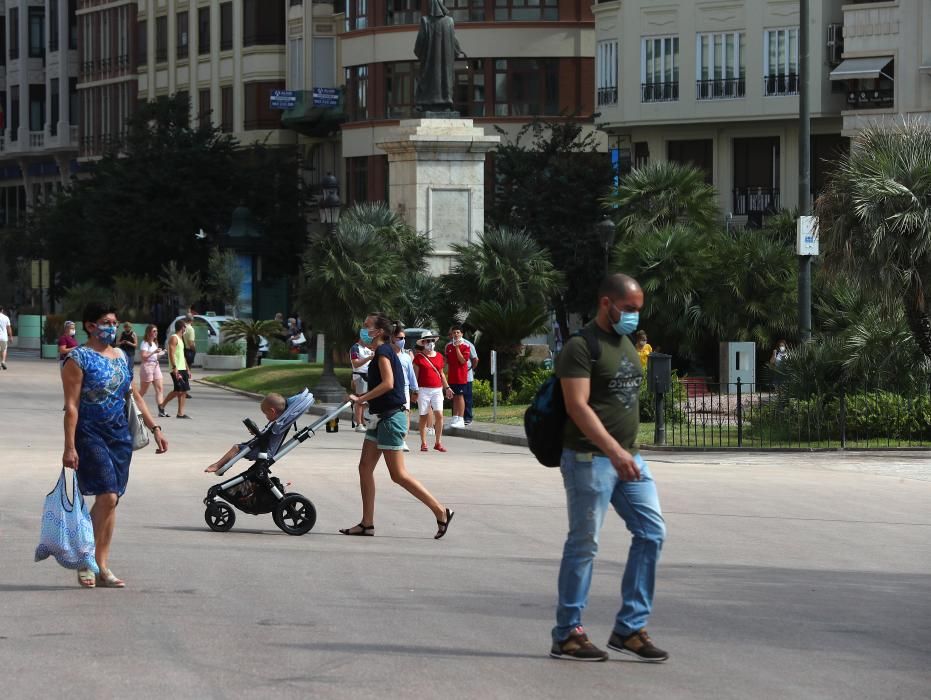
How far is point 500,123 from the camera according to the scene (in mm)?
64500

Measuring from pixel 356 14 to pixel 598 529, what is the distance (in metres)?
60.5

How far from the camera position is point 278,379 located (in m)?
40.4

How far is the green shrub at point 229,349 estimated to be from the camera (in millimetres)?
49531

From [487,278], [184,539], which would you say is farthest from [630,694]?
[487,278]

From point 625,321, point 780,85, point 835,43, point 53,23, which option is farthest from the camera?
point 53,23

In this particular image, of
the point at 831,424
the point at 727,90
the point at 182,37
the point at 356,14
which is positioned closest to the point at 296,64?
the point at 356,14

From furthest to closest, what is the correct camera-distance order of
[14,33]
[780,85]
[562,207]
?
[14,33] < [562,207] < [780,85]

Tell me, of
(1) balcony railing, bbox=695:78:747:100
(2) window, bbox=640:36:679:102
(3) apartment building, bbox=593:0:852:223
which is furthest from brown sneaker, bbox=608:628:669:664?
(2) window, bbox=640:36:679:102

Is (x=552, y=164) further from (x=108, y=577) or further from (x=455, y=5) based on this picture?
(x=108, y=577)

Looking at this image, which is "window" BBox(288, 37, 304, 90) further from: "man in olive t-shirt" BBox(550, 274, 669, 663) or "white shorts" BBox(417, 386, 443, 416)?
"man in olive t-shirt" BBox(550, 274, 669, 663)

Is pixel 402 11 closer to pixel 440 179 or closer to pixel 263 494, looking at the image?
pixel 440 179

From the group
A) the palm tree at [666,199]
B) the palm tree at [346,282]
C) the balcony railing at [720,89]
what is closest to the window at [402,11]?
the balcony railing at [720,89]

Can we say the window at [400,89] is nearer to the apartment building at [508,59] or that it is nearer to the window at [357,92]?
the apartment building at [508,59]

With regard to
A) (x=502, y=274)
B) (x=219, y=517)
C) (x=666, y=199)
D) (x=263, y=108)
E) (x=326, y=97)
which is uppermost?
(x=263, y=108)
